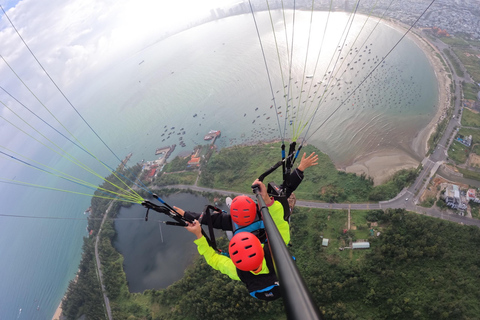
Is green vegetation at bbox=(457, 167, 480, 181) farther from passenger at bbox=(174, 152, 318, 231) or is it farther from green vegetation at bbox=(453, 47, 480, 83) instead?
passenger at bbox=(174, 152, 318, 231)

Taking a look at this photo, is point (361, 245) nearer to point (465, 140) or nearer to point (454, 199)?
point (454, 199)

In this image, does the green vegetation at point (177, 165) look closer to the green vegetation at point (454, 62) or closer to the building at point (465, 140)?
the building at point (465, 140)

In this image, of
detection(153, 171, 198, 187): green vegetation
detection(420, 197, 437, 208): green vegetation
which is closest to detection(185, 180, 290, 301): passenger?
detection(420, 197, 437, 208): green vegetation

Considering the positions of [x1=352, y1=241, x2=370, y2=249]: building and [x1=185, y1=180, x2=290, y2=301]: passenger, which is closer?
[x1=185, y1=180, x2=290, y2=301]: passenger

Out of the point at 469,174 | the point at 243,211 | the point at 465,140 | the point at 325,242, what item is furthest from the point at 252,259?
the point at 465,140

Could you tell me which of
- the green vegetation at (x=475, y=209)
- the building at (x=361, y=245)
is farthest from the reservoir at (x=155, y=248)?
the green vegetation at (x=475, y=209)

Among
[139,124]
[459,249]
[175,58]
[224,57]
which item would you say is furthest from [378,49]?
[175,58]

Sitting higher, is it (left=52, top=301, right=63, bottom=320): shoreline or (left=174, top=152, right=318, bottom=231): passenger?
(left=174, top=152, right=318, bottom=231): passenger
